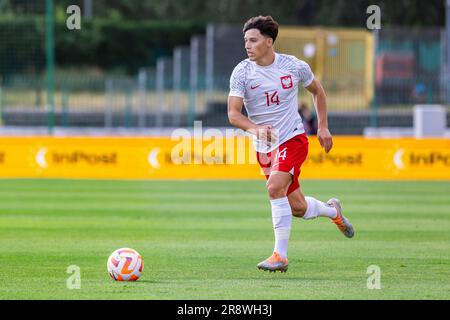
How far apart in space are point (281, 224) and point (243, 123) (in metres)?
1.08

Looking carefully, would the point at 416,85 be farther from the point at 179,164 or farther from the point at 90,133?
the point at 179,164

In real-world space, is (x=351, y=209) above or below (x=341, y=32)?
below

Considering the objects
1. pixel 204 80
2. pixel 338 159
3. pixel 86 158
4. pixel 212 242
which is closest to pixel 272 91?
pixel 212 242

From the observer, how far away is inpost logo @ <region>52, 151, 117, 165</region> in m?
24.8

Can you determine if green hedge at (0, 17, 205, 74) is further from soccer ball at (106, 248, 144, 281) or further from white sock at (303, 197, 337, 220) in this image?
soccer ball at (106, 248, 144, 281)

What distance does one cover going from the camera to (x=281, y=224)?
10781 millimetres

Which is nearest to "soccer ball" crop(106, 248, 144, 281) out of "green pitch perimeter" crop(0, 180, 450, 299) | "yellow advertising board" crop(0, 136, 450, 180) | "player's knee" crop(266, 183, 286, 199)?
"green pitch perimeter" crop(0, 180, 450, 299)

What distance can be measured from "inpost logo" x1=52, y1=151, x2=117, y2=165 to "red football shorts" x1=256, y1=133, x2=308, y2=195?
14.0 metres

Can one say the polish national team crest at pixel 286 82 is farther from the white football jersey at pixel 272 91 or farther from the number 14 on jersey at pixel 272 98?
the number 14 on jersey at pixel 272 98

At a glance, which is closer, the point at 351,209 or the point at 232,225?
the point at 232,225

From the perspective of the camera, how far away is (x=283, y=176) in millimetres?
10852
